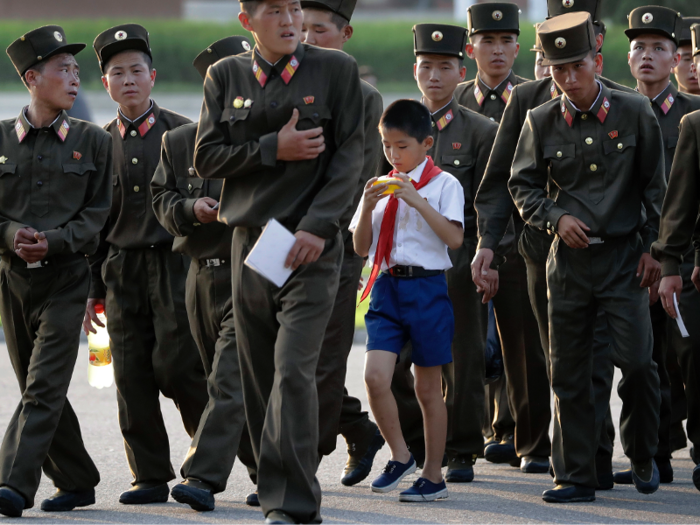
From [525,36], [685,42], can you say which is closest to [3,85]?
[525,36]

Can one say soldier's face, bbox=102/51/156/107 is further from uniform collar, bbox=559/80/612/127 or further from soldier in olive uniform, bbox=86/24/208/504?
uniform collar, bbox=559/80/612/127

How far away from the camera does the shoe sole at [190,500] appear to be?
5.66 meters

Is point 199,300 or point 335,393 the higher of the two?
point 199,300

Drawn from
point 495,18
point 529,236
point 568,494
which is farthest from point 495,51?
point 568,494

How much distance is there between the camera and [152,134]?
655 centimetres

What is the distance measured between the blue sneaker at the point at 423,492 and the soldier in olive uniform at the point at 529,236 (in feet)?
2.86

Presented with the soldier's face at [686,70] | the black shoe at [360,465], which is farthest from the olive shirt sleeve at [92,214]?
the soldier's face at [686,70]

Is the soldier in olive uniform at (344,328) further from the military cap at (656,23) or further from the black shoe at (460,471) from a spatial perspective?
the military cap at (656,23)

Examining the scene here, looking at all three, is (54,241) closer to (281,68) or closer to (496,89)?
(281,68)

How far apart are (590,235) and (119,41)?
8.64ft

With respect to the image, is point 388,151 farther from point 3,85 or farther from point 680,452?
point 3,85

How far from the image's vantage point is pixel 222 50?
671cm

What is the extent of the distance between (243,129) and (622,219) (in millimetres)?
1945

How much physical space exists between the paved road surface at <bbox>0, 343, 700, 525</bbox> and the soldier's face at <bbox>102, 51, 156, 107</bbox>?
6.59 ft
